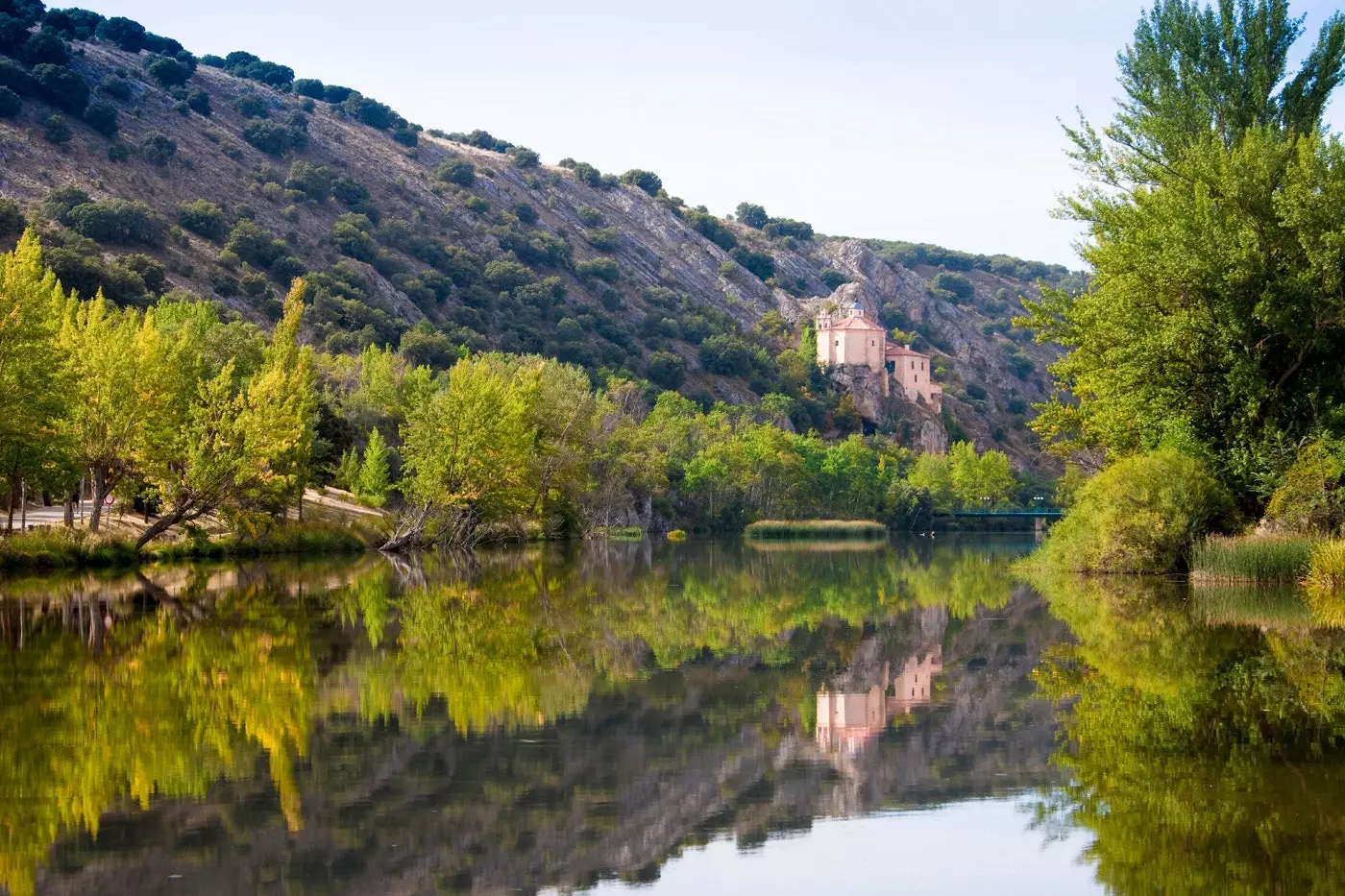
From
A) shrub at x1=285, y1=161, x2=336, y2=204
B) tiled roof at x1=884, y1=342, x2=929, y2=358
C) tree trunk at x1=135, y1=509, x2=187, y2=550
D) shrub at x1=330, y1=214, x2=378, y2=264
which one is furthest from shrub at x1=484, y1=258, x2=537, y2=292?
tree trunk at x1=135, y1=509, x2=187, y2=550

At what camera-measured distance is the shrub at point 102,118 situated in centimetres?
11575

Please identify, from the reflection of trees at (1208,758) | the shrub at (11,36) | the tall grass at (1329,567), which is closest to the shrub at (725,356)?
the shrub at (11,36)

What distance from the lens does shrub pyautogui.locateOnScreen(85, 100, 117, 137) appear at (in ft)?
380

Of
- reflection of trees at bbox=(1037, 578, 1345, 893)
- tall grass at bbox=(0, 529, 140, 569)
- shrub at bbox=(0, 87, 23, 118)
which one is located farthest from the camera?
shrub at bbox=(0, 87, 23, 118)

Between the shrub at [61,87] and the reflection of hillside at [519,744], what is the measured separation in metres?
103

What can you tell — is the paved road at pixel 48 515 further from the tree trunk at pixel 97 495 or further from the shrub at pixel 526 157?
the shrub at pixel 526 157

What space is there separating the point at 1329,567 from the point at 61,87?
11251 centimetres

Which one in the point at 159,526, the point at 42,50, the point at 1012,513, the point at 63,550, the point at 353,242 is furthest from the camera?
the point at 353,242

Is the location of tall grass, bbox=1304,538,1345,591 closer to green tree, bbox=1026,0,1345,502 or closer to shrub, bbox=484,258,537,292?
green tree, bbox=1026,0,1345,502

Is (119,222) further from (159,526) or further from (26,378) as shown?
(26,378)

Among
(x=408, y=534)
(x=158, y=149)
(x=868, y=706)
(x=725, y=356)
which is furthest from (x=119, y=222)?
(x=868, y=706)

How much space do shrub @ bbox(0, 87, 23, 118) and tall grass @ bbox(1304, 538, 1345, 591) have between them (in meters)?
107

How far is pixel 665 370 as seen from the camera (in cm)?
14225

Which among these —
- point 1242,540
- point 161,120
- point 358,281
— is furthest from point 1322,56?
point 161,120
